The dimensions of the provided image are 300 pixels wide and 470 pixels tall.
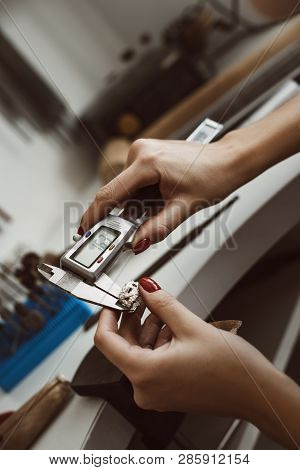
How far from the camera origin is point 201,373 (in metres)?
0.41

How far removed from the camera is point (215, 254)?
0.57 m

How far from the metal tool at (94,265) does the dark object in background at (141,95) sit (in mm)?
711

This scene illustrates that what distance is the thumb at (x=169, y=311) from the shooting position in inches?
16.5

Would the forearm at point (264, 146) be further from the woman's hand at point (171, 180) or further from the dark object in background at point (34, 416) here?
the dark object in background at point (34, 416)

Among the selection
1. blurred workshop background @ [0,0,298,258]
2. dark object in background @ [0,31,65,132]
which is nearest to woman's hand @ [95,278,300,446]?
blurred workshop background @ [0,0,298,258]

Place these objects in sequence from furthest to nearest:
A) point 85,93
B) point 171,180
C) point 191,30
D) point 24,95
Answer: point 191,30
point 85,93
point 24,95
point 171,180

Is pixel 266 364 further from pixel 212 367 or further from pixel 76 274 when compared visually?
pixel 76 274

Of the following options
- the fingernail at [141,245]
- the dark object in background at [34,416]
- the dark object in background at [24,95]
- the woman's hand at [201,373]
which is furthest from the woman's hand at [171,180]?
the dark object in background at [24,95]

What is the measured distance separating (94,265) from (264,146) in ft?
1.04

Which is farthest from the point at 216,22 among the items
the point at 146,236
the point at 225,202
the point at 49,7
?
the point at 146,236

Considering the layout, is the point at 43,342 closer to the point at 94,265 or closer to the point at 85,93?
the point at 94,265

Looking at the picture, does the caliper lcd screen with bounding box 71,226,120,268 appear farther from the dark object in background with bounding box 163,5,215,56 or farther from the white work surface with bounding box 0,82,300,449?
the dark object in background with bounding box 163,5,215,56

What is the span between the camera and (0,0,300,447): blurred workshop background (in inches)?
26.3

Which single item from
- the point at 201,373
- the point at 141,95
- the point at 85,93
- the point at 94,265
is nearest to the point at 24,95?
the point at 85,93
